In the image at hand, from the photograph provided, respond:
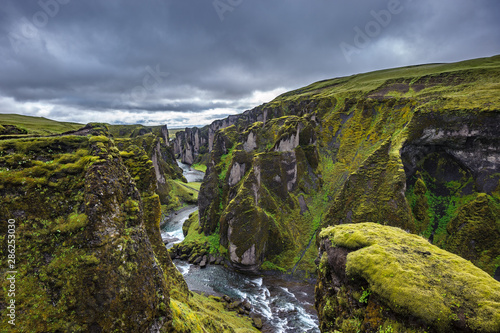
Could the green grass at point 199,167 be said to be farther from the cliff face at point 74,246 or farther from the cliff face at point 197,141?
the cliff face at point 74,246

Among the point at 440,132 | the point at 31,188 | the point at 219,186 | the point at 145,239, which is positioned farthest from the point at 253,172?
the point at 440,132

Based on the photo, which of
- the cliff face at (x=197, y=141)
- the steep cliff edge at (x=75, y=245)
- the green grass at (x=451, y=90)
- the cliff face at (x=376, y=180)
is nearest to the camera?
the steep cliff edge at (x=75, y=245)

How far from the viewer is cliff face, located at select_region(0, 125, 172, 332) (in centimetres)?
816

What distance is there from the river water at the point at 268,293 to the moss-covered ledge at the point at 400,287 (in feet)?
52.0

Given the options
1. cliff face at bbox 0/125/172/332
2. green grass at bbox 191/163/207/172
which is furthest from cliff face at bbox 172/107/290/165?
cliff face at bbox 0/125/172/332

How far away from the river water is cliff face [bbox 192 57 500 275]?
9.12ft

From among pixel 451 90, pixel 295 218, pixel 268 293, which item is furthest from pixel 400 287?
pixel 451 90

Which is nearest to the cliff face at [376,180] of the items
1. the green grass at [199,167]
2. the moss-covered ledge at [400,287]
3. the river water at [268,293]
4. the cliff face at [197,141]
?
the river water at [268,293]

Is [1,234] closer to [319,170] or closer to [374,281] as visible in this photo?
[374,281]

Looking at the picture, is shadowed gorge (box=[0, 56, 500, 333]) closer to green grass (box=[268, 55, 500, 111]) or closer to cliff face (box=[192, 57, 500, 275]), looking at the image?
cliff face (box=[192, 57, 500, 275])

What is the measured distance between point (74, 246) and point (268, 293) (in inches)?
1192

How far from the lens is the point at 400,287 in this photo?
9.41 metres

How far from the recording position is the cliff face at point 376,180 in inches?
1288

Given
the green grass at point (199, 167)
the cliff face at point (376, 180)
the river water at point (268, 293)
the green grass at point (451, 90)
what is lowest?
the river water at point (268, 293)
